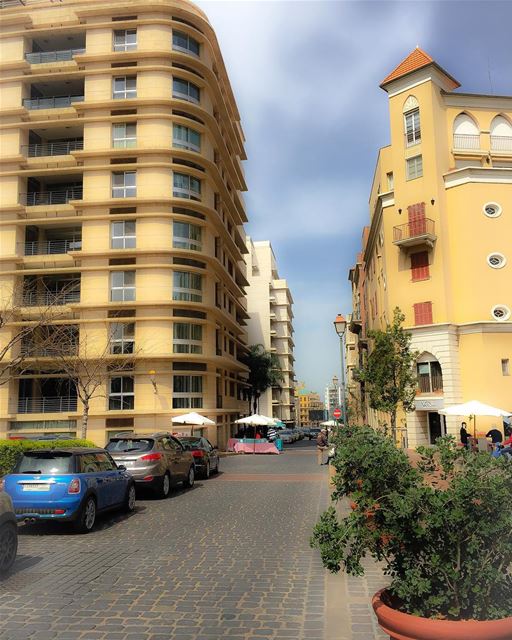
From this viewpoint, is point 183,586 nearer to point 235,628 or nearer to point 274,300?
point 235,628

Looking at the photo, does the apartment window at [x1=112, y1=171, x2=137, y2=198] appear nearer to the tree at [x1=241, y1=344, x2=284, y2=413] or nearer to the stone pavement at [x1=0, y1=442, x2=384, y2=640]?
the tree at [x1=241, y1=344, x2=284, y2=413]

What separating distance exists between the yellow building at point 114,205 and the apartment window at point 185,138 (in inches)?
3.6

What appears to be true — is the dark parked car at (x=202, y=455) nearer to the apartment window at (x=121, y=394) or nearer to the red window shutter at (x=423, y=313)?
the red window shutter at (x=423, y=313)

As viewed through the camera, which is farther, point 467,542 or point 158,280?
point 158,280

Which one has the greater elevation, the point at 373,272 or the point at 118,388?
the point at 373,272

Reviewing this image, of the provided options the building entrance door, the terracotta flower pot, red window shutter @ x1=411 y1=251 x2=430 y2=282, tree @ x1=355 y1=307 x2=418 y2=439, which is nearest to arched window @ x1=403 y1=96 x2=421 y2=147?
red window shutter @ x1=411 y1=251 x2=430 y2=282

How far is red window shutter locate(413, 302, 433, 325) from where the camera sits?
31594 millimetres

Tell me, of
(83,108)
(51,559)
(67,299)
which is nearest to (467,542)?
(51,559)

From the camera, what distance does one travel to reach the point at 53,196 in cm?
4150

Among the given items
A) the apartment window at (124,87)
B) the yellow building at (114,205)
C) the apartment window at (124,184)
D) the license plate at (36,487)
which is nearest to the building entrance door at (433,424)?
the yellow building at (114,205)

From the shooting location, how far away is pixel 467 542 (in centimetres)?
376

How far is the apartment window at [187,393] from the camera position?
37125mm

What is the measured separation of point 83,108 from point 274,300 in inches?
2397

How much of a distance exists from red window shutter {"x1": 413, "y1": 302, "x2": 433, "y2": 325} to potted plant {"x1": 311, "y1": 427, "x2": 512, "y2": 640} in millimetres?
28540
